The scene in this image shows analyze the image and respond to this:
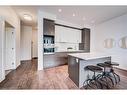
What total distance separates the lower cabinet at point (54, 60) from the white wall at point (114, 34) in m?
2.61

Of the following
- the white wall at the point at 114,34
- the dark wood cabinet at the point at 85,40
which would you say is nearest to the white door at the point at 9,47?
the dark wood cabinet at the point at 85,40

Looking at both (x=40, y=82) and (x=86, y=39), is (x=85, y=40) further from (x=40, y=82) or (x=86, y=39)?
(x=40, y=82)

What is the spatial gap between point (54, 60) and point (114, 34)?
350 cm

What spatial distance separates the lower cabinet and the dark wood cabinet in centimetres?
189

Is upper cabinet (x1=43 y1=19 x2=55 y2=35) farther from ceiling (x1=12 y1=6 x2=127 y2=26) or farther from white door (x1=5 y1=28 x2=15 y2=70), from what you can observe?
white door (x1=5 y1=28 x2=15 y2=70)

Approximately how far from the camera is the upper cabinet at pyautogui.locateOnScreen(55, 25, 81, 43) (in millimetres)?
5598

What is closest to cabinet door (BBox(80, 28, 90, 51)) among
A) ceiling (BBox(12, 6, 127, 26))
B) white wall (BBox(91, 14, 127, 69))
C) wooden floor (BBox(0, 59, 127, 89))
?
white wall (BBox(91, 14, 127, 69))

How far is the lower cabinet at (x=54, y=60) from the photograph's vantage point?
4730 millimetres

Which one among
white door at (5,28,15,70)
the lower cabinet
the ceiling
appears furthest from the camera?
the lower cabinet

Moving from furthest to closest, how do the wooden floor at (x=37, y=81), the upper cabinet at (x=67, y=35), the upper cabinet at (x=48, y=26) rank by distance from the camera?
the upper cabinet at (x=67, y=35) → the upper cabinet at (x=48, y=26) → the wooden floor at (x=37, y=81)

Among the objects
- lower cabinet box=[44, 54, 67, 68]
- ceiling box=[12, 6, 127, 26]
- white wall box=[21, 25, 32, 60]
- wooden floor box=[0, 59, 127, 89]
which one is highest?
ceiling box=[12, 6, 127, 26]

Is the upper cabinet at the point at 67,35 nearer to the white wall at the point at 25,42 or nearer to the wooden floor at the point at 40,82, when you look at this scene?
the wooden floor at the point at 40,82

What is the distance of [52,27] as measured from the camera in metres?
4.84

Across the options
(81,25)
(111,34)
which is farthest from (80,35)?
(111,34)
